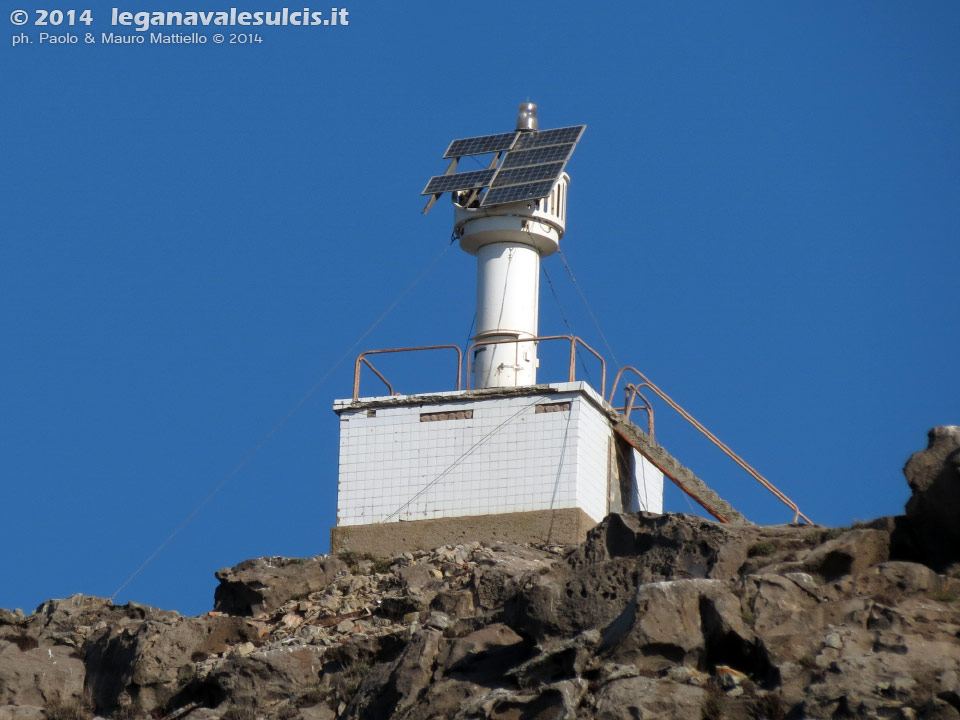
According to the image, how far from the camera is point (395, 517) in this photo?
32.1 m

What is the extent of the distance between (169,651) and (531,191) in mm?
11675

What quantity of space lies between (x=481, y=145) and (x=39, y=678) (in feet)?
46.8

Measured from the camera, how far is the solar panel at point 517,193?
34.2 meters

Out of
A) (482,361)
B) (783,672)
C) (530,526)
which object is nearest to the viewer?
(783,672)

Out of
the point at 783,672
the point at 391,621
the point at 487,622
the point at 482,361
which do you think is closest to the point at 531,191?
the point at 482,361

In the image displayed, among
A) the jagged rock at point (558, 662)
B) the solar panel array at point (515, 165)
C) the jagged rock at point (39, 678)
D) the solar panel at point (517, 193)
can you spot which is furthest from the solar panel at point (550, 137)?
the jagged rock at point (558, 662)

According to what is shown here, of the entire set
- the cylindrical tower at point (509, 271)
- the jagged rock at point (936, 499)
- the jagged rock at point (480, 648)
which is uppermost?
the cylindrical tower at point (509, 271)

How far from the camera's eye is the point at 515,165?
3556 centimetres

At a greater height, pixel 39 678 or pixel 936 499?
pixel 936 499

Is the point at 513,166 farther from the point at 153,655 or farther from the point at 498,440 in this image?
the point at 153,655

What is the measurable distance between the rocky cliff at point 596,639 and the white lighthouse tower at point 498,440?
1777 mm

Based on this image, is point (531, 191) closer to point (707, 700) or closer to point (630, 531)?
point (630, 531)

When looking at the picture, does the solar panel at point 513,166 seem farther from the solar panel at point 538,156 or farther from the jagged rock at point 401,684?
the jagged rock at point 401,684

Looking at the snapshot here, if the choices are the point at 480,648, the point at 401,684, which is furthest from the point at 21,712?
the point at 480,648
